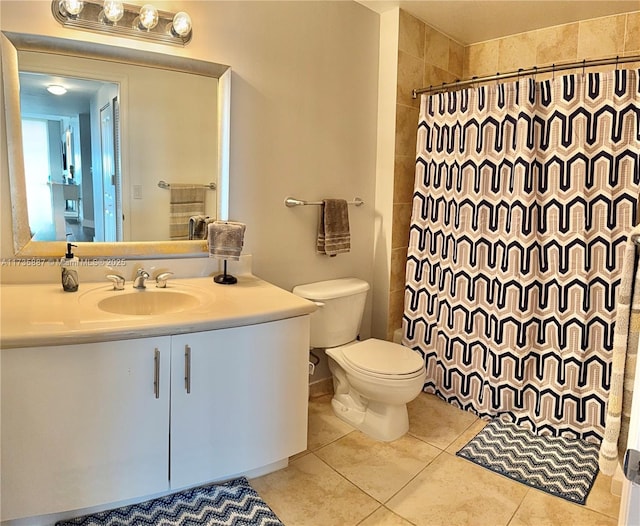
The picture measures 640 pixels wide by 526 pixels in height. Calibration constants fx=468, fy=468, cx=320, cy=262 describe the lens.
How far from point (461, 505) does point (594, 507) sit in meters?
0.52

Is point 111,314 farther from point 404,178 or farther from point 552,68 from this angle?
point 552,68

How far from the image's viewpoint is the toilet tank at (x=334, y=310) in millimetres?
2459

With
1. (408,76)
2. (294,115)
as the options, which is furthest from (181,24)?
(408,76)

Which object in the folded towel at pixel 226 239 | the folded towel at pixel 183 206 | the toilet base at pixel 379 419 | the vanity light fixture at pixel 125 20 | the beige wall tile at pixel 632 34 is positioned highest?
the beige wall tile at pixel 632 34

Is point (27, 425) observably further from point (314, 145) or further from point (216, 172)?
point (314, 145)

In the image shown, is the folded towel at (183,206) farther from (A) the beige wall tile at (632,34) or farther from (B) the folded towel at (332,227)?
(A) the beige wall tile at (632,34)

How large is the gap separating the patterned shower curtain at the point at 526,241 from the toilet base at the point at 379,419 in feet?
1.73

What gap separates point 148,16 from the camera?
1921 millimetres

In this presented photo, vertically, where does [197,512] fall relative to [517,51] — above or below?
below

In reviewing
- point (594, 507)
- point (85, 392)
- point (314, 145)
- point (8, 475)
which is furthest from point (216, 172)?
point (594, 507)

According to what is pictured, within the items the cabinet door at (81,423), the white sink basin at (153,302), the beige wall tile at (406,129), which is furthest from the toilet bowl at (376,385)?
the beige wall tile at (406,129)

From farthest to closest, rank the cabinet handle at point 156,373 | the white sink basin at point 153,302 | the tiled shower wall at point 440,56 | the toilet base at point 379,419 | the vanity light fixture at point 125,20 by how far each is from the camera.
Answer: the tiled shower wall at point 440,56
the toilet base at point 379,419
the white sink basin at point 153,302
the vanity light fixture at point 125,20
the cabinet handle at point 156,373

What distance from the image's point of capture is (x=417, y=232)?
282 cm

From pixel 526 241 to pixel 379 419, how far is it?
1175 mm
